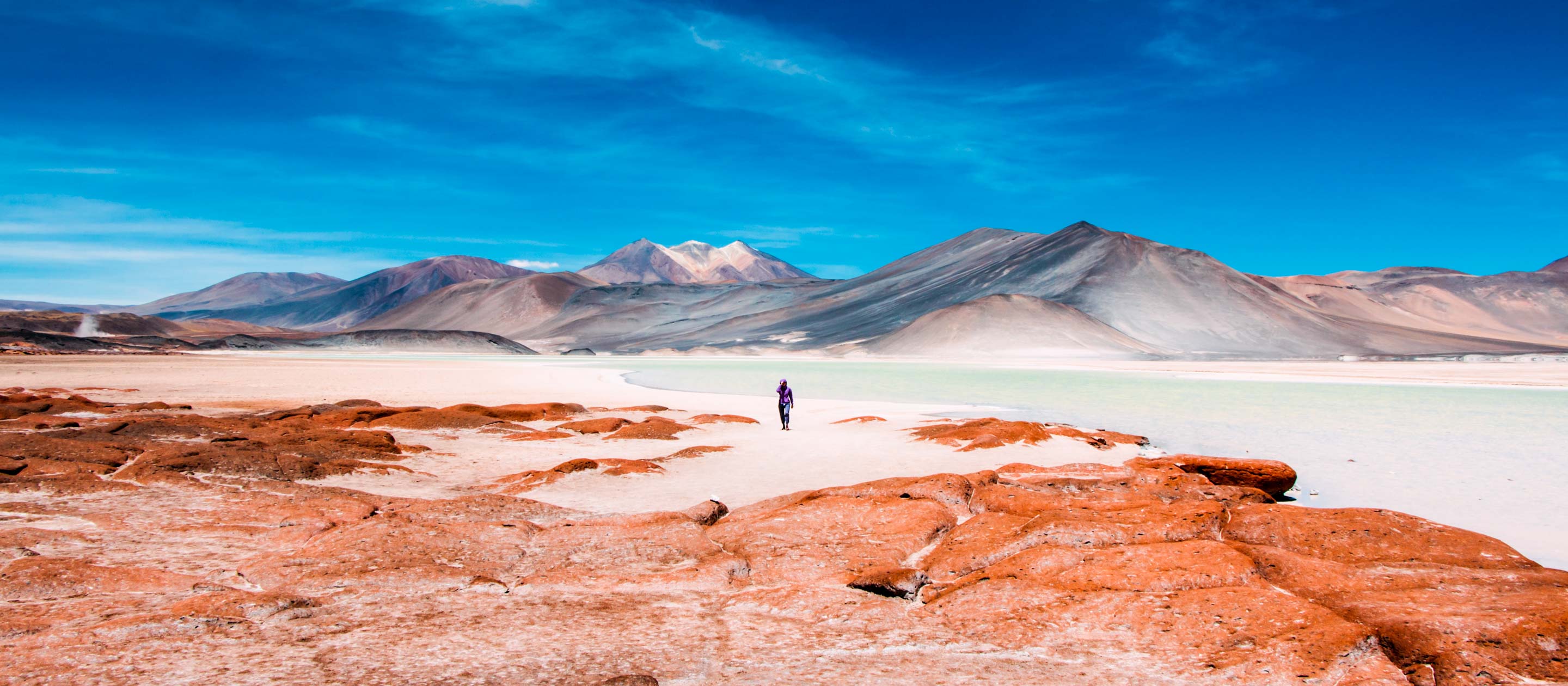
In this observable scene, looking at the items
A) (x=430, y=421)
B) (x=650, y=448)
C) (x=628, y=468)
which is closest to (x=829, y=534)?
(x=628, y=468)

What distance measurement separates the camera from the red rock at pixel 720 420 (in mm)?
17281

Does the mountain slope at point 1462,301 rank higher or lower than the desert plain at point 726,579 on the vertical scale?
higher

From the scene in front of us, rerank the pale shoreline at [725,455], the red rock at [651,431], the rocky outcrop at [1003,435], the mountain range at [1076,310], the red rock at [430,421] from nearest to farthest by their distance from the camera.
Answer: the pale shoreline at [725,455]
the rocky outcrop at [1003,435]
the red rock at [651,431]
the red rock at [430,421]
the mountain range at [1076,310]

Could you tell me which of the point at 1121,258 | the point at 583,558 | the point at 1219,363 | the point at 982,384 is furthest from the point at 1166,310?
the point at 583,558

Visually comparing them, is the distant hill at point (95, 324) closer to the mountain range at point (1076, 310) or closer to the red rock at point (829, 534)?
the mountain range at point (1076, 310)

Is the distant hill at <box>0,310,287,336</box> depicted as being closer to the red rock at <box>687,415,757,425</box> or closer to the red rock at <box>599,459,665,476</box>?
the red rock at <box>687,415,757,425</box>

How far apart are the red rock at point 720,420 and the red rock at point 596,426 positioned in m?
1.57

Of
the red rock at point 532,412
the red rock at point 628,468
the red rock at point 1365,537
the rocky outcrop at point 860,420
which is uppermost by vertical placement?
the red rock at point 1365,537

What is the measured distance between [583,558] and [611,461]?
17.8 feet

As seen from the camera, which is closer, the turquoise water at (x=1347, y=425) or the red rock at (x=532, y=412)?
the turquoise water at (x=1347, y=425)

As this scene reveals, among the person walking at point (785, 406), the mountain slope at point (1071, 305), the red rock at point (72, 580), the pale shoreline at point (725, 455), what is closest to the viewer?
the red rock at point (72, 580)

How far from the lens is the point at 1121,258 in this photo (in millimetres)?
116500

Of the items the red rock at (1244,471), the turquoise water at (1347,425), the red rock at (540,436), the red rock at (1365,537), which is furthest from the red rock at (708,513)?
the red rock at (540,436)

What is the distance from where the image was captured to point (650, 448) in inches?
536
